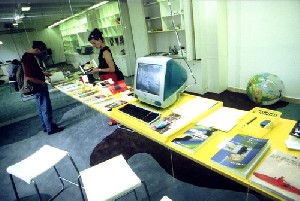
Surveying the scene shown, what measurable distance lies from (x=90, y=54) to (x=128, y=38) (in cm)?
229

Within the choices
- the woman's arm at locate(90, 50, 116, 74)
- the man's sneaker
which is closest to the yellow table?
the woman's arm at locate(90, 50, 116, 74)

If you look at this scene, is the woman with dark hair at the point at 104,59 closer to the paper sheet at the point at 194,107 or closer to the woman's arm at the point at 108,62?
the woman's arm at the point at 108,62

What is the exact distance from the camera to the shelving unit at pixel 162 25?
5273mm

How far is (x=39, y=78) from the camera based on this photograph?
148 inches

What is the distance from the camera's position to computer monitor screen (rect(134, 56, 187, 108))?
82.4 inches

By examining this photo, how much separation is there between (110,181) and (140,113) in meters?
0.72

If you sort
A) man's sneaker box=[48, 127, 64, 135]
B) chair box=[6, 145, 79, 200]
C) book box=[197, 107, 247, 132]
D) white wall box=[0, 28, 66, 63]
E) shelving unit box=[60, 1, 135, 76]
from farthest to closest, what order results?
1. shelving unit box=[60, 1, 135, 76]
2. man's sneaker box=[48, 127, 64, 135]
3. white wall box=[0, 28, 66, 63]
4. chair box=[6, 145, 79, 200]
5. book box=[197, 107, 247, 132]

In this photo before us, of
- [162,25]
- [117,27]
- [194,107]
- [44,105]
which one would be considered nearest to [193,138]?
[194,107]

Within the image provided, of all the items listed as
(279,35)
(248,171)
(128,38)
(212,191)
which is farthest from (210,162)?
(128,38)

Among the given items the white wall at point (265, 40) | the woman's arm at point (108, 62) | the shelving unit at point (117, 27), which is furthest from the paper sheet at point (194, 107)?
the shelving unit at point (117, 27)

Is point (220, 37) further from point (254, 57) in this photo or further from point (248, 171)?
point (248, 171)

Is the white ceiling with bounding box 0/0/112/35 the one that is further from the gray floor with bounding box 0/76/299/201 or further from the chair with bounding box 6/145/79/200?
the chair with bounding box 6/145/79/200

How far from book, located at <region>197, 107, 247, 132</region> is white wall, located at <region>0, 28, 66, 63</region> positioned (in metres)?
3.39

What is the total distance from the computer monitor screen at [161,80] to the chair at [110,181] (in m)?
0.71
